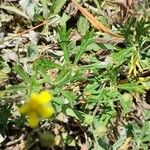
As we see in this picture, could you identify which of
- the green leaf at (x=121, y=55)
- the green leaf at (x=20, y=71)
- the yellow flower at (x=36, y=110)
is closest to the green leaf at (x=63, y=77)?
the green leaf at (x=20, y=71)

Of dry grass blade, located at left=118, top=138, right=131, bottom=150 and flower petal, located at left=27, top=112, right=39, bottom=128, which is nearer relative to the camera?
flower petal, located at left=27, top=112, right=39, bottom=128

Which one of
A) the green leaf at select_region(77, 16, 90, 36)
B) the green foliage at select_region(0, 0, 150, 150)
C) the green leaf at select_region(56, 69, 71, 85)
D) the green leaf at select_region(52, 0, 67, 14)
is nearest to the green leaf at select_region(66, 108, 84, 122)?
the green foliage at select_region(0, 0, 150, 150)

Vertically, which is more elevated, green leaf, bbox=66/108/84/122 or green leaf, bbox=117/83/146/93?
green leaf, bbox=117/83/146/93

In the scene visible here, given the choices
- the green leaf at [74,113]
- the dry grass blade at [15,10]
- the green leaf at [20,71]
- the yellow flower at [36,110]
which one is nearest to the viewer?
the yellow flower at [36,110]

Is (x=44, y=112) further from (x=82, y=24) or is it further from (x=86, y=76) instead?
(x=82, y=24)

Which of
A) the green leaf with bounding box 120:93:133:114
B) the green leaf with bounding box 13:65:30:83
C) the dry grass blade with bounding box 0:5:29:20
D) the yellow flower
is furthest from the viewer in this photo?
the dry grass blade with bounding box 0:5:29:20

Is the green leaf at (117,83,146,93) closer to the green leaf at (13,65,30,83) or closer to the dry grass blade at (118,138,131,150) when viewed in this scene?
the dry grass blade at (118,138,131,150)

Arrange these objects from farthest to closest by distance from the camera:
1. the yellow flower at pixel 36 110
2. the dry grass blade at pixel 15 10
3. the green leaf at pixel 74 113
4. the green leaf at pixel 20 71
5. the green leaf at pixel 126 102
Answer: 1. the dry grass blade at pixel 15 10
2. the green leaf at pixel 126 102
3. the green leaf at pixel 74 113
4. the green leaf at pixel 20 71
5. the yellow flower at pixel 36 110

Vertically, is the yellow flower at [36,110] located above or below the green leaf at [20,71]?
below

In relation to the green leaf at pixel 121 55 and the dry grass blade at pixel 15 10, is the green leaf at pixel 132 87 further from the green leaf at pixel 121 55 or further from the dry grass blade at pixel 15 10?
the dry grass blade at pixel 15 10

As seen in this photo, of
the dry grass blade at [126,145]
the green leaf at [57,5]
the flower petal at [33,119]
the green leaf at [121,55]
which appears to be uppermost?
the green leaf at [57,5]

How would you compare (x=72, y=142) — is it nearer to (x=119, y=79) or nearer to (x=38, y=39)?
(x=119, y=79)
